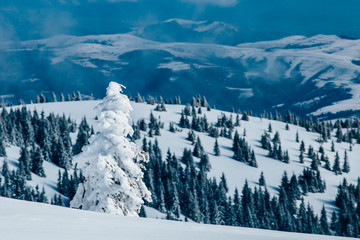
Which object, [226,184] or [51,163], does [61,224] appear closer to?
[51,163]

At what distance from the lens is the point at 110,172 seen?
79.3 ft

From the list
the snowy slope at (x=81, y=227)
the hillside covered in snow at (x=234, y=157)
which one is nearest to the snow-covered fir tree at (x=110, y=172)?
the snowy slope at (x=81, y=227)

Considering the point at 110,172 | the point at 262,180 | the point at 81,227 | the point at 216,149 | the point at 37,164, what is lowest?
the point at 81,227

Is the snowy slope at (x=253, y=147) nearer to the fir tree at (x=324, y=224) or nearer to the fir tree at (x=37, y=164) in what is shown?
the fir tree at (x=324, y=224)

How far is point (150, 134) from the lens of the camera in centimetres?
15225

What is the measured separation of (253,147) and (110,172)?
5852 inches

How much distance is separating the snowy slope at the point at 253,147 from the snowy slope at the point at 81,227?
4603 inches

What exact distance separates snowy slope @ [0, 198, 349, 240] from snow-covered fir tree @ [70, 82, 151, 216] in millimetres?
9735

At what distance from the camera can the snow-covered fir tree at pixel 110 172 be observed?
24.1 m

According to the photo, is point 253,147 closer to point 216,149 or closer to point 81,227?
point 216,149

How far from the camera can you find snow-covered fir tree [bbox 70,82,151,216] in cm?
2406

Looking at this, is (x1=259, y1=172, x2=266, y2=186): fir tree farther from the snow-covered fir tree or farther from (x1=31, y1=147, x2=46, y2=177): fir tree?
the snow-covered fir tree

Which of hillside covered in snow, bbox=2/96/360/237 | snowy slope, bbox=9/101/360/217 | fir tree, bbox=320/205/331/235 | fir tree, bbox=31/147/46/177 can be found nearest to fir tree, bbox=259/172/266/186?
hillside covered in snow, bbox=2/96/360/237

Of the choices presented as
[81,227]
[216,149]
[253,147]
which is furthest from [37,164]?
[253,147]
